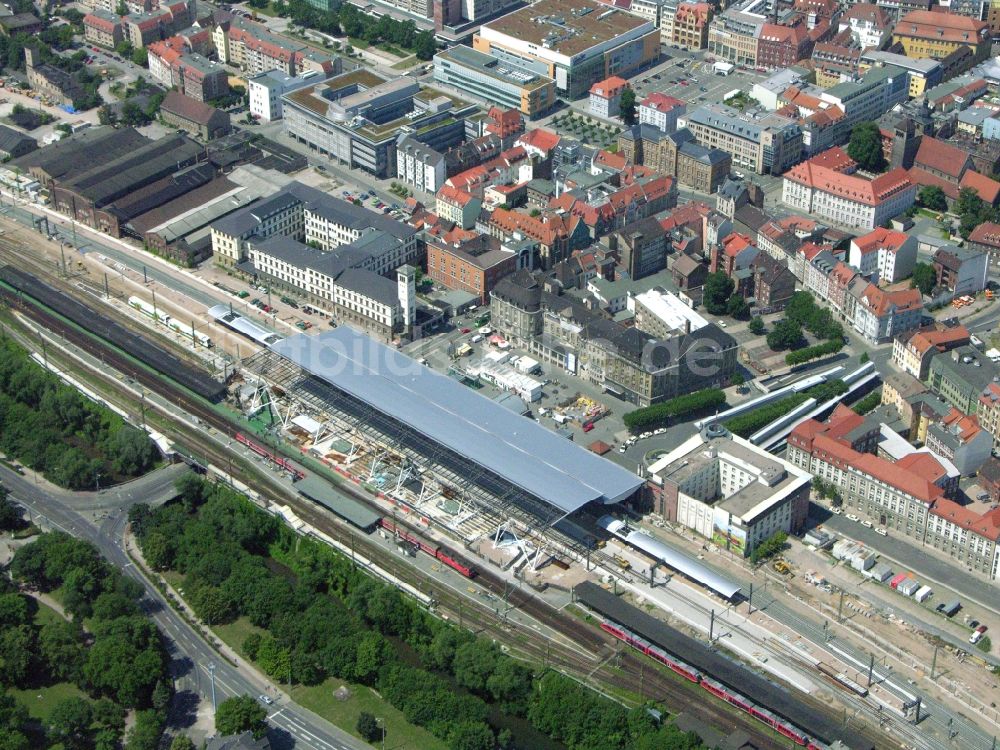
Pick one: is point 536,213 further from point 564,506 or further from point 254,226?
point 564,506

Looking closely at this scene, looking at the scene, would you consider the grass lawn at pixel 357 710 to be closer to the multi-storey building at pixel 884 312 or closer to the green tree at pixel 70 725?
the green tree at pixel 70 725

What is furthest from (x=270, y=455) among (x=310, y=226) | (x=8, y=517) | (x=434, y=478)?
(x=310, y=226)

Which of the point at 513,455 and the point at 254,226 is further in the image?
the point at 254,226

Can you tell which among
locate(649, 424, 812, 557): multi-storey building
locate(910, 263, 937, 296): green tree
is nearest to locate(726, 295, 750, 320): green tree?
locate(910, 263, 937, 296): green tree

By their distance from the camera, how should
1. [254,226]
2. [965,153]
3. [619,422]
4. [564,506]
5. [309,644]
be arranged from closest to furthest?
[309,644], [564,506], [619,422], [254,226], [965,153]

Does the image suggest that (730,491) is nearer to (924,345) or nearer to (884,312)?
(924,345)

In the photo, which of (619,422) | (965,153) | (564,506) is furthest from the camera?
(965,153)

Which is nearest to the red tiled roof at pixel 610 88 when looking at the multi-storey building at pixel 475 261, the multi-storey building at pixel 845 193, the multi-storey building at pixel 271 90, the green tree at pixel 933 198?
the multi-storey building at pixel 845 193

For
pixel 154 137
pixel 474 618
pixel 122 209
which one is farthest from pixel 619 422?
pixel 154 137
